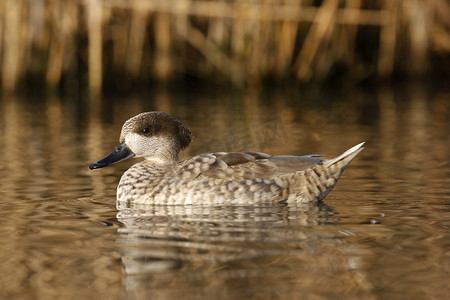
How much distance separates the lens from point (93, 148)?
9.23 meters

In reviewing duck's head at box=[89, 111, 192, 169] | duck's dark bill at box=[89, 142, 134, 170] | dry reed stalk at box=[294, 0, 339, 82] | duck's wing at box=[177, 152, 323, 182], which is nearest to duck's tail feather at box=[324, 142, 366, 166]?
duck's wing at box=[177, 152, 323, 182]

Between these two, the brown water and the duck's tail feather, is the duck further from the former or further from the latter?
the brown water

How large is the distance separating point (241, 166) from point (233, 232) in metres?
1.26

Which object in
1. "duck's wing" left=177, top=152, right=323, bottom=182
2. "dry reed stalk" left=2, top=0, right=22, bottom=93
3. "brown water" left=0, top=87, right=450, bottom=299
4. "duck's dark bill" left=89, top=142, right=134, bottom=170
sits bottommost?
"brown water" left=0, top=87, right=450, bottom=299

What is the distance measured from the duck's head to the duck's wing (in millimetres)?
383

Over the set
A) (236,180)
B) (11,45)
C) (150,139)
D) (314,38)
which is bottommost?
(236,180)

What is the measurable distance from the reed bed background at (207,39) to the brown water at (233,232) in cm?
462

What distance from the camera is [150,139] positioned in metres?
6.50

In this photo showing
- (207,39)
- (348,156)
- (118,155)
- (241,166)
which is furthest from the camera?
(207,39)

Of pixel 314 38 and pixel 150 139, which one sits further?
pixel 314 38

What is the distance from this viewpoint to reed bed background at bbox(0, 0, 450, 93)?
14547mm

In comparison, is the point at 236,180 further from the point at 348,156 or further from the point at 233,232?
the point at 233,232

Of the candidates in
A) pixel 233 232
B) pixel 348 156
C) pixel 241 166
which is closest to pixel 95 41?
Result: pixel 241 166

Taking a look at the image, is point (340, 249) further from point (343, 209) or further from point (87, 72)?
point (87, 72)
